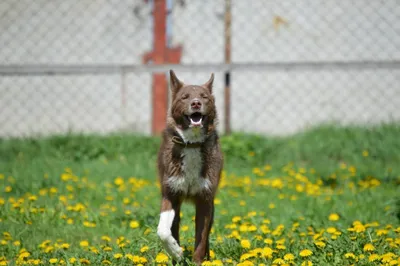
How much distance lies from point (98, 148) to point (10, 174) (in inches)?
49.0

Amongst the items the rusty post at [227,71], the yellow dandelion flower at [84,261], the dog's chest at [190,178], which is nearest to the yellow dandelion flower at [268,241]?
the dog's chest at [190,178]

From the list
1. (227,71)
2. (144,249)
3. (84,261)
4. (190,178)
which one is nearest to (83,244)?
(84,261)

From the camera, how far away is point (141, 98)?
23.3ft

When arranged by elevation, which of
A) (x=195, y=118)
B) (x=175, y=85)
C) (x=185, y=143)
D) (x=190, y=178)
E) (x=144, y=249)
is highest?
(x=175, y=85)

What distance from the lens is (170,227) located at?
10.8 feet

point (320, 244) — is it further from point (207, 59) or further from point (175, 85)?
point (207, 59)

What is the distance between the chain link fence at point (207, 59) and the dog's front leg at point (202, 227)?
11.9 feet

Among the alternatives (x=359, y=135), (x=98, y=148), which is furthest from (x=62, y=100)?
(x=359, y=135)

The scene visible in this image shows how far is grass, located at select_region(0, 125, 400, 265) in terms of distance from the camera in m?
3.48

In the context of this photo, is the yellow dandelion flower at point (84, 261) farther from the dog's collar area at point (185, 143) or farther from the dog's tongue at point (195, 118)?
the dog's tongue at point (195, 118)

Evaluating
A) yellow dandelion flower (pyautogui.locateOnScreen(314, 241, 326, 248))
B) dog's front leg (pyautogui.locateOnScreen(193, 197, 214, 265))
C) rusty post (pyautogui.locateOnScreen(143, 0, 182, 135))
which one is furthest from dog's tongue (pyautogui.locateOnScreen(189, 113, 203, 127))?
rusty post (pyautogui.locateOnScreen(143, 0, 182, 135))

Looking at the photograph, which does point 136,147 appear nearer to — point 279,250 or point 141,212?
point 141,212

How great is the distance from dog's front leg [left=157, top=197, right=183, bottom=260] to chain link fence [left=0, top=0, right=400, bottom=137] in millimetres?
3617

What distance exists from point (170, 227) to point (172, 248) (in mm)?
128
